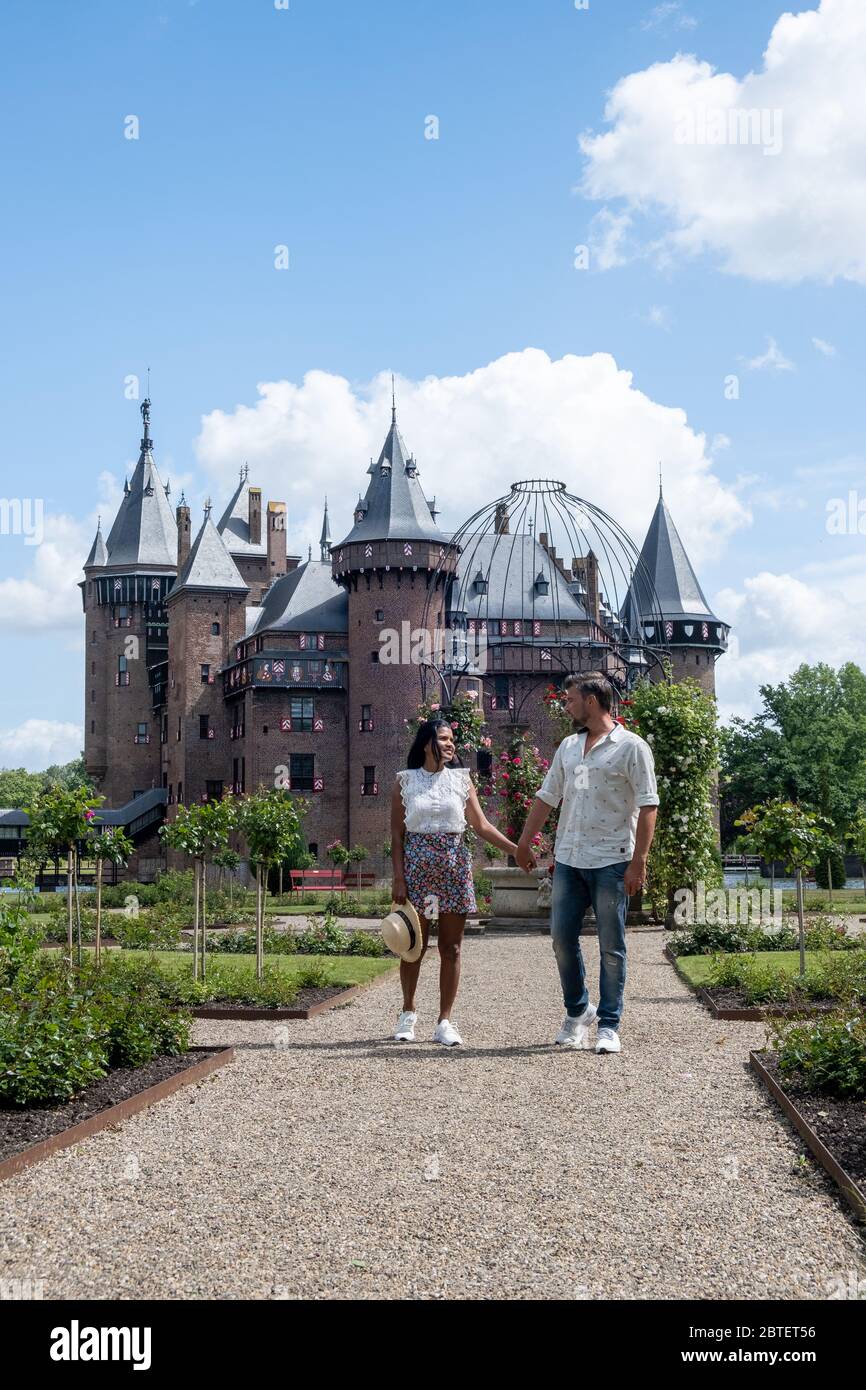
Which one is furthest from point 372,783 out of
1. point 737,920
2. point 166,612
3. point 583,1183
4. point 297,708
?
point 583,1183

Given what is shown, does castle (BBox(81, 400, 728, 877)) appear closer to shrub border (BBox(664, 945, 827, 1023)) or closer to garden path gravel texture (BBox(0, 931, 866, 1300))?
shrub border (BBox(664, 945, 827, 1023))

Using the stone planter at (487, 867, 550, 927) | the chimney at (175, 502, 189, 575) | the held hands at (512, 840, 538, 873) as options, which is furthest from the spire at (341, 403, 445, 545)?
the held hands at (512, 840, 538, 873)

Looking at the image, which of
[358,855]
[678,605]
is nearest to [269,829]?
[358,855]

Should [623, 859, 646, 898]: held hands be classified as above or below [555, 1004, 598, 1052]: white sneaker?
above

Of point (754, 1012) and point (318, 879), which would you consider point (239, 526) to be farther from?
point (754, 1012)

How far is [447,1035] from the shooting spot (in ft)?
27.2

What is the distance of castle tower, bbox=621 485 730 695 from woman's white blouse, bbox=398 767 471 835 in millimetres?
55850

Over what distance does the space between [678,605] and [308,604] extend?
17.4 meters

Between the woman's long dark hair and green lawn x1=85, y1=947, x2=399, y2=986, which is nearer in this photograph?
the woman's long dark hair

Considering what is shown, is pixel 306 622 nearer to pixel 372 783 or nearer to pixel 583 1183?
pixel 372 783

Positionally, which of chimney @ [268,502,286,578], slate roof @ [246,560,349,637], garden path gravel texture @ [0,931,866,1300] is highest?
chimney @ [268,502,286,578]

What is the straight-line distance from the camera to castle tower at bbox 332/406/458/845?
53.8 meters
